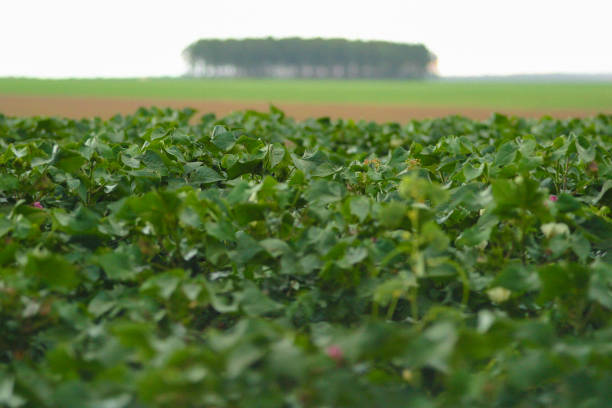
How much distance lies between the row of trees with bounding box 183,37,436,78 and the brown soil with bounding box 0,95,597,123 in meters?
78.4

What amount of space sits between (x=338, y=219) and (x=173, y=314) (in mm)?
662

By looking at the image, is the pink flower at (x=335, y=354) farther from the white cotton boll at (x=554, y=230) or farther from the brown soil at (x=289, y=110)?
the brown soil at (x=289, y=110)

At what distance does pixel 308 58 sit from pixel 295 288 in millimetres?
119915

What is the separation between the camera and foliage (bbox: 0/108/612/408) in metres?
1.33

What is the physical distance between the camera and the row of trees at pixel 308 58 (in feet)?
382

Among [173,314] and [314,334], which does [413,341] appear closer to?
[314,334]

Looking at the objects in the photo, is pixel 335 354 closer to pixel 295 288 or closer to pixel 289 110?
pixel 295 288

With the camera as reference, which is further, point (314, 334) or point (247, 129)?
point (247, 129)

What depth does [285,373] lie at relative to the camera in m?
1.26

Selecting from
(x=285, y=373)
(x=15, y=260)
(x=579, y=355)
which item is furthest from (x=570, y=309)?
(x=15, y=260)

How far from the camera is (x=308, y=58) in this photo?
118312 millimetres

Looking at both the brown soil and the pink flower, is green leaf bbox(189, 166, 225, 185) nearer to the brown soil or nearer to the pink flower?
the pink flower

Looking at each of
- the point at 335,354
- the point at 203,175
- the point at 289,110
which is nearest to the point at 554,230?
the point at 335,354

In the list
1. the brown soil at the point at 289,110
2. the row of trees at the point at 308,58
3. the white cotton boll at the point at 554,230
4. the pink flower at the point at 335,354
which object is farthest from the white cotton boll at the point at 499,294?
the row of trees at the point at 308,58
